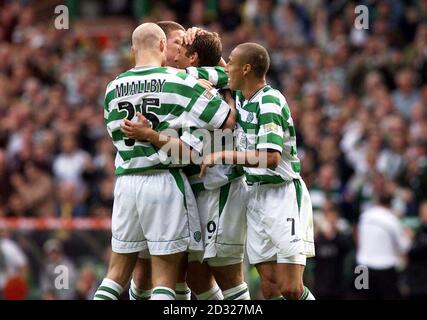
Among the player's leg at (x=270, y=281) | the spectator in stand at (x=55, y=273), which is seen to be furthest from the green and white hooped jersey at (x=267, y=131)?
the spectator in stand at (x=55, y=273)

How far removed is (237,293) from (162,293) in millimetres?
798

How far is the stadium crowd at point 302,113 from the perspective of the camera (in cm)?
1598

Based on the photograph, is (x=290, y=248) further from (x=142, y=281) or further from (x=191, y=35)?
(x=191, y=35)

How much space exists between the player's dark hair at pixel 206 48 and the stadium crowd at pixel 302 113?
583 centimetres

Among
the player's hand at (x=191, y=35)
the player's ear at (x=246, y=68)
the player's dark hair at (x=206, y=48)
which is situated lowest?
the player's ear at (x=246, y=68)

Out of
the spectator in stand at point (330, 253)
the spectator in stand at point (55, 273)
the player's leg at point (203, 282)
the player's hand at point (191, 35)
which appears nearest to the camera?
the player's hand at point (191, 35)

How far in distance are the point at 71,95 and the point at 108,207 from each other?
139 inches

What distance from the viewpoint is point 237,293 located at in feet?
32.8

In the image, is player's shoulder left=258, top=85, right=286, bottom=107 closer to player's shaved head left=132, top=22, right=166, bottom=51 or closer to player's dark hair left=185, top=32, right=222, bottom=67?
player's dark hair left=185, top=32, right=222, bottom=67

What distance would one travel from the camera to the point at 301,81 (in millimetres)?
19188

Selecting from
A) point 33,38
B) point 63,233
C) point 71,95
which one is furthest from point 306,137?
point 33,38

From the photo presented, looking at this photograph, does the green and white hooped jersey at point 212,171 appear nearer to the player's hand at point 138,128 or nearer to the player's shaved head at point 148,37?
the player's shaved head at point 148,37

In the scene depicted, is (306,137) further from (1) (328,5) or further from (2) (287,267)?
(2) (287,267)

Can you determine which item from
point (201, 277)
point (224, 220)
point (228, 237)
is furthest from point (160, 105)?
point (201, 277)
